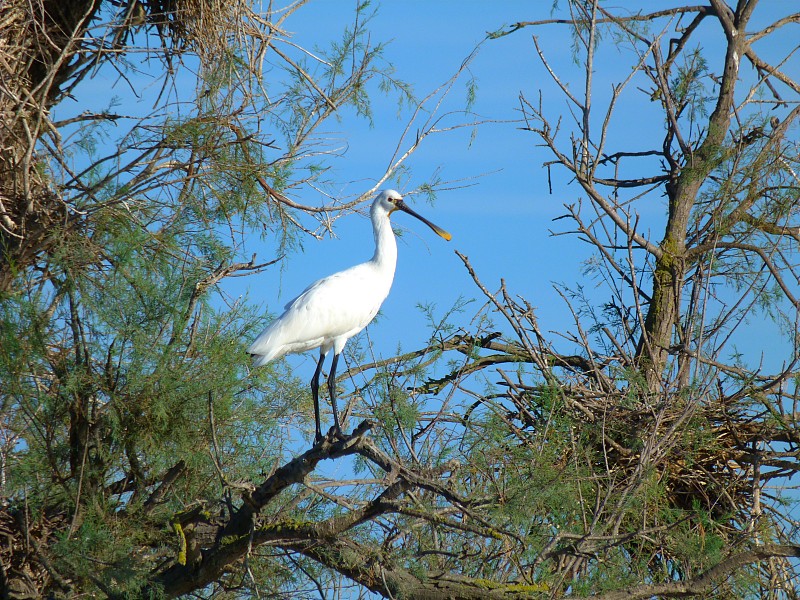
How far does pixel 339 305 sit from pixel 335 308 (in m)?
0.03

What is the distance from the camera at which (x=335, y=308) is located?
18.0ft

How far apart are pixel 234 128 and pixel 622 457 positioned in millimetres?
2741

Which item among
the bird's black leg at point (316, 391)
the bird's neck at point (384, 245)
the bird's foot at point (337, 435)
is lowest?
the bird's foot at point (337, 435)

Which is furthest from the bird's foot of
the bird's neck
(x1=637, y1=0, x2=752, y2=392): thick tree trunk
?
(x1=637, y1=0, x2=752, y2=392): thick tree trunk

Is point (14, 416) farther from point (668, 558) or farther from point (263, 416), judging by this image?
point (668, 558)

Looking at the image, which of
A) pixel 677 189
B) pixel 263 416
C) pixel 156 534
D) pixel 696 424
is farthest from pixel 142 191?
pixel 677 189

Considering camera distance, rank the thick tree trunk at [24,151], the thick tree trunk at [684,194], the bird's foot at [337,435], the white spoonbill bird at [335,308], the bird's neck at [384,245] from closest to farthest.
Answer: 1. the bird's foot at [337,435]
2. the thick tree trunk at [24,151]
3. the white spoonbill bird at [335,308]
4. the bird's neck at [384,245]
5. the thick tree trunk at [684,194]

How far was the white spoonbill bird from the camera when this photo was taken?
16.9ft

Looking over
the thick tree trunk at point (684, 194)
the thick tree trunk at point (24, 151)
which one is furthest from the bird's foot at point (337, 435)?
the thick tree trunk at point (684, 194)

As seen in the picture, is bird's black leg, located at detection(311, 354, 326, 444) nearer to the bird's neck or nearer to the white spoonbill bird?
the white spoonbill bird

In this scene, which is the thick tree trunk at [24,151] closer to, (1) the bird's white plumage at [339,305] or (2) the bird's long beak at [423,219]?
(1) the bird's white plumage at [339,305]

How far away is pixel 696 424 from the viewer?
18.0 feet

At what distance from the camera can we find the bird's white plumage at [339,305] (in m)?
5.17

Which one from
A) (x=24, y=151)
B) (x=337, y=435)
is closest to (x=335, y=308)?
(x=337, y=435)
